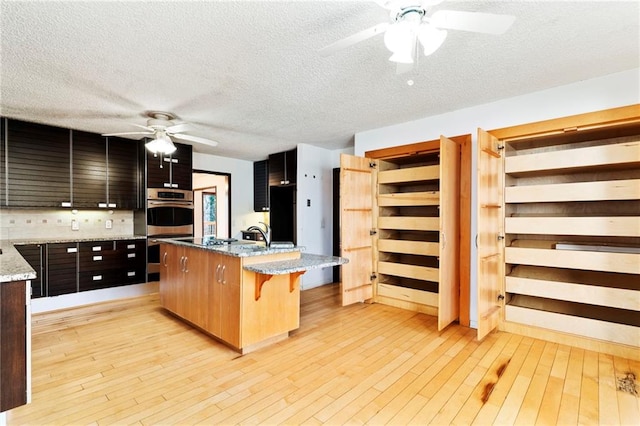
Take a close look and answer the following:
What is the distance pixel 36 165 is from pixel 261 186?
3.50 metres

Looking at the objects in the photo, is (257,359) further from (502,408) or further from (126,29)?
(126,29)

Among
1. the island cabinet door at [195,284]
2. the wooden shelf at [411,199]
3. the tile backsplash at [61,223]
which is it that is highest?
the wooden shelf at [411,199]

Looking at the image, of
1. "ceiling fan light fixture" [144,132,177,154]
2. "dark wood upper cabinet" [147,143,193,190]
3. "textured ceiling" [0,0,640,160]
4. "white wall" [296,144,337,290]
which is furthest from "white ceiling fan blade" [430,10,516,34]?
"dark wood upper cabinet" [147,143,193,190]

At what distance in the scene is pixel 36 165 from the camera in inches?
154

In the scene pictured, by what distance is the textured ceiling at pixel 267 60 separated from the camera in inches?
72.4

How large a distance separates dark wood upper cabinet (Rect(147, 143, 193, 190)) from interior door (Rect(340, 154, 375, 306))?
2.87 m

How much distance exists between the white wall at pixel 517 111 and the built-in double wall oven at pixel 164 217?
3300mm

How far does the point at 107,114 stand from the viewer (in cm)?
358

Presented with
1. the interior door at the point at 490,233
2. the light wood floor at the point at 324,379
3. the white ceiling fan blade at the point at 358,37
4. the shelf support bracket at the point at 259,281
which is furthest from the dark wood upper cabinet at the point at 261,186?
the white ceiling fan blade at the point at 358,37

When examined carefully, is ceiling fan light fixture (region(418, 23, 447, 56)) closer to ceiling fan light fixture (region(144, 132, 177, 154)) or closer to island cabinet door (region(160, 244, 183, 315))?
ceiling fan light fixture (region(144, 132, 177, 154))

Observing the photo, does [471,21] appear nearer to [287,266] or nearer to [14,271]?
[287,266]

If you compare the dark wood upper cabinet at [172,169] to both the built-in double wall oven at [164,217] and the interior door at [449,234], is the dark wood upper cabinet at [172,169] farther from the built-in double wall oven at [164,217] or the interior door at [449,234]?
the interior door at [449,234]

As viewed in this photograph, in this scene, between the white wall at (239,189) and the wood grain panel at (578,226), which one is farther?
the white wall at (239,189)

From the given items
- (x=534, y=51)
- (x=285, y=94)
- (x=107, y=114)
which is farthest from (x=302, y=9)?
(x=107, y=114)
